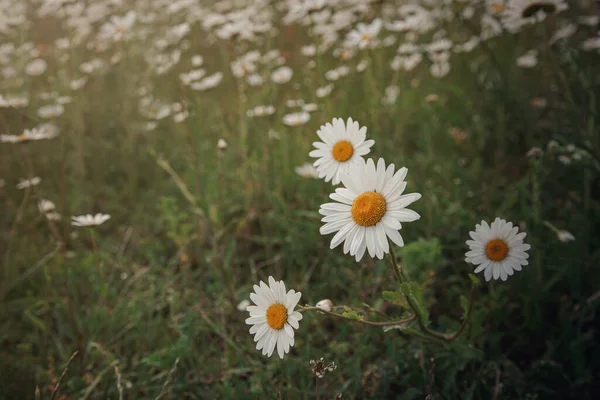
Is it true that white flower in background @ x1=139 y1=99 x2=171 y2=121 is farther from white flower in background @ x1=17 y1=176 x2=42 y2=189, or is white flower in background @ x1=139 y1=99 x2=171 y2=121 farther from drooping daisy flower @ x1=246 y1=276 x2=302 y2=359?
A: drooping daisy flower @ x1=246 y1=276 x2=302 y2=359

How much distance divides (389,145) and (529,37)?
2416 millimetres

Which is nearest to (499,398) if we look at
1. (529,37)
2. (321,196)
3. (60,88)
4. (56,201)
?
(321,196)

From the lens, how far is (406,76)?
12.8 ft

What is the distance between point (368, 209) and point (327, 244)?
1.17 metres

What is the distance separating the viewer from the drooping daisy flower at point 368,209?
1.18 meters

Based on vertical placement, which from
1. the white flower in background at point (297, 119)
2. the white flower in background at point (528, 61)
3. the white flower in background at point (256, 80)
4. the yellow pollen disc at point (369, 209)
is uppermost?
the yellow pollen disc at point (369, 209)

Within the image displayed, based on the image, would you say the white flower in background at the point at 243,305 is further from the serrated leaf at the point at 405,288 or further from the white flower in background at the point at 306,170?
the serrated leaf at the point at 405,288

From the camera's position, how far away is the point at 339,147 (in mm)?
1523

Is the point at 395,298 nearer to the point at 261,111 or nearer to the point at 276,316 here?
the point at 276,316

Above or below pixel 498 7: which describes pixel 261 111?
below

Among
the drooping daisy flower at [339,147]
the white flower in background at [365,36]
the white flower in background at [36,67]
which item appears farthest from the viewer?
the white flower in background at [36,67]

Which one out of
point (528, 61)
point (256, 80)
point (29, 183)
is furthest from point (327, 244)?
point (528, 61)

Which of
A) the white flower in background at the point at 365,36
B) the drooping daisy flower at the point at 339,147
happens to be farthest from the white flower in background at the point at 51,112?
the drooping daisy flower at the point at 339,147

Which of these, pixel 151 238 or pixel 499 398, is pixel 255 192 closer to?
pixel 151 238
